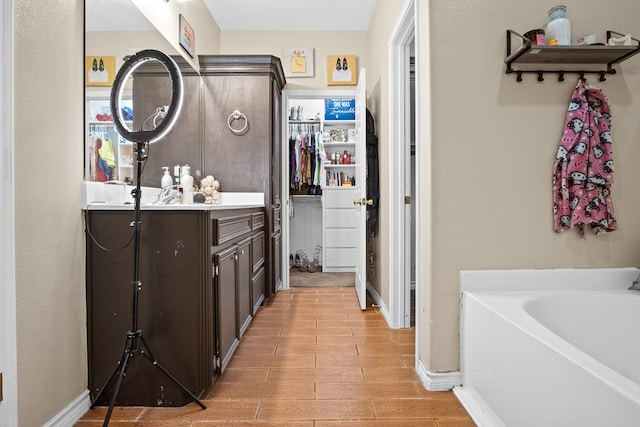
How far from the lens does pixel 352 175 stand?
17.2 feet

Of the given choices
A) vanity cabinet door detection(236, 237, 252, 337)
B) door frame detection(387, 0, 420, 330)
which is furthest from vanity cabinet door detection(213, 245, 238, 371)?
door frame detection(387, 0, 420, 330)

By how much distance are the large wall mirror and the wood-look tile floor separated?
1.12m

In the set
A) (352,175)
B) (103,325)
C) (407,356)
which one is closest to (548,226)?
(407,356)

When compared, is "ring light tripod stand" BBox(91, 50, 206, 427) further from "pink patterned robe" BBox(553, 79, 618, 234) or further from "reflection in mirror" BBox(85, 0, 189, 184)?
"pink patterned robe" BBox(553, 79, 618, 234)

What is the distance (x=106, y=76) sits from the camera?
1.85m

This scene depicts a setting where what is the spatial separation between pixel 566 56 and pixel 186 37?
104 inches

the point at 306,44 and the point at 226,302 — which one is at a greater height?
the point at 306,44

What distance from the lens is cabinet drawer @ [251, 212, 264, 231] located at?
298cm

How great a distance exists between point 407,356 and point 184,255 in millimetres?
1392

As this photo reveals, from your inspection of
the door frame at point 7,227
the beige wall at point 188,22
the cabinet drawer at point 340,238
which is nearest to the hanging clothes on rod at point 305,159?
the cabinet drawer at point 340,238

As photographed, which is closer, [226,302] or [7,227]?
[7,227]

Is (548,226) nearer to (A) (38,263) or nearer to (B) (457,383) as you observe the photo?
(B) (457,383)

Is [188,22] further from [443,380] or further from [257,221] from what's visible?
[443,380]

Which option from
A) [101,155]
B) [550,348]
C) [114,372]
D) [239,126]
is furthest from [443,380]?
[239,126]
